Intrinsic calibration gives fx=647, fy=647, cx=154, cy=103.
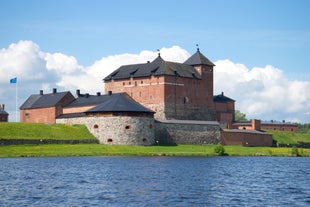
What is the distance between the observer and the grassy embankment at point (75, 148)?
65.2 metres

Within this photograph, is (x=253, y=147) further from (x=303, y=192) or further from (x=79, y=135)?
(x=303, y=192)

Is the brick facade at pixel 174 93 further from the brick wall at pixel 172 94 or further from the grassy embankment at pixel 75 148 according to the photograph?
the grassy embankment at pixel 75 148

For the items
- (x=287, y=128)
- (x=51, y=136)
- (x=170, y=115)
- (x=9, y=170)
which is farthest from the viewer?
(x=287, y=128)

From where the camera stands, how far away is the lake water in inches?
1243

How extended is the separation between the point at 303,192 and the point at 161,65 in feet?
192

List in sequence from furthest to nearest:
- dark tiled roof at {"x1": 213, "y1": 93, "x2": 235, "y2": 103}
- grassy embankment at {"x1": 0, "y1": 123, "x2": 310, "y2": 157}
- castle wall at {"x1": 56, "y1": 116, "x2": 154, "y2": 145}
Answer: dark tiled roof at {"x1": 213, "y1": 93, "x2": 235, "y2": 103} < castle wall at {"x1": 56, "y1": 116, "x2": 154, "y2": 145} < grassy embankment at {"x1": 0, "y1": 123, "x2": 310, "y2": 157}

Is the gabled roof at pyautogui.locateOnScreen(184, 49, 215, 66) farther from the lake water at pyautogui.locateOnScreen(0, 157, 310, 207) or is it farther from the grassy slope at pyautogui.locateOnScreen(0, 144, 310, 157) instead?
the lake water at pyautogui.locateOnScreen(0, 157, 310, 207)

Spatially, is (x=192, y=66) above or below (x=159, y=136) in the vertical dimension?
above

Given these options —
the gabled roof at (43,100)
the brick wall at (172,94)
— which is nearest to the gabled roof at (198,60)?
the brick wall at (172,94)

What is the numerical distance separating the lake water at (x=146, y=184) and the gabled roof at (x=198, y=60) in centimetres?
4377

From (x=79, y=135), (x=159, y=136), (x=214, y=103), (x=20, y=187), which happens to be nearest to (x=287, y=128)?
(x=214, y=103)

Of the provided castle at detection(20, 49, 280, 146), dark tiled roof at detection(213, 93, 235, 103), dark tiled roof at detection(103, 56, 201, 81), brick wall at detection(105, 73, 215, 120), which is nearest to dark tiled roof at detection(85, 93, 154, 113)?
castle at detection(20, 49, 280, 146)

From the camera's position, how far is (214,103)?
104 m

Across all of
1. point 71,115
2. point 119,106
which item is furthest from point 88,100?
point 119,106
